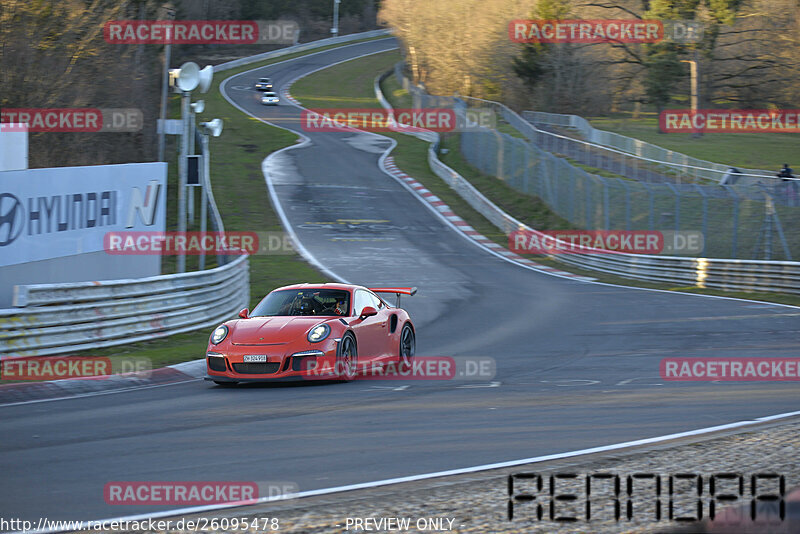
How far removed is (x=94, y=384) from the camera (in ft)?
37.1

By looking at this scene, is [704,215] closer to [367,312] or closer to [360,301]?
[360,301]

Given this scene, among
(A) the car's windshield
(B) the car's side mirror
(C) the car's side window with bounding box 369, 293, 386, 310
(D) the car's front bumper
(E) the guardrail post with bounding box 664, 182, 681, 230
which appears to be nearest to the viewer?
(D) the car's front bumper

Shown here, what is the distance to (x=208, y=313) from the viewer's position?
16984mm

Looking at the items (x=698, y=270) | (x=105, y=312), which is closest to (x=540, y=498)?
(x=105, y=312)

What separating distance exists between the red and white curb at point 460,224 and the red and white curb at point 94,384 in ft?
58.4

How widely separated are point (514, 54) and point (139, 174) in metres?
50.2

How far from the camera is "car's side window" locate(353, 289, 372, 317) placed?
12.4 metres

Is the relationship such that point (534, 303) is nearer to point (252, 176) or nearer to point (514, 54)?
point (252, 176)

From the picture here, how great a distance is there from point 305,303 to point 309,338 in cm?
130

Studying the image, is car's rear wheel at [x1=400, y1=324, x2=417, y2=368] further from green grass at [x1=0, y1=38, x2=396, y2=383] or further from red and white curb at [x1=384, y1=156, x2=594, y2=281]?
red and white curb at [x1=384, y1=156, x2=594, y2=281]

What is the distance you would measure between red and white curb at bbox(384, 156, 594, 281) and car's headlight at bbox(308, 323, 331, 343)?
17890mm

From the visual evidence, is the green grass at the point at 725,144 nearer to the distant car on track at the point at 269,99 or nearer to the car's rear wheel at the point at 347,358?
the distant car on track at the point at 269,99

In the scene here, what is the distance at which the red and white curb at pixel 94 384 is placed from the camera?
10.5 meters

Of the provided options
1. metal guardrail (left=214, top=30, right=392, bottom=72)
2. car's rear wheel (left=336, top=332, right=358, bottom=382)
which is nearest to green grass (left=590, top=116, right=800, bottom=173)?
car's rear wheel (left=336, top=332, right=358, bottom=382)
